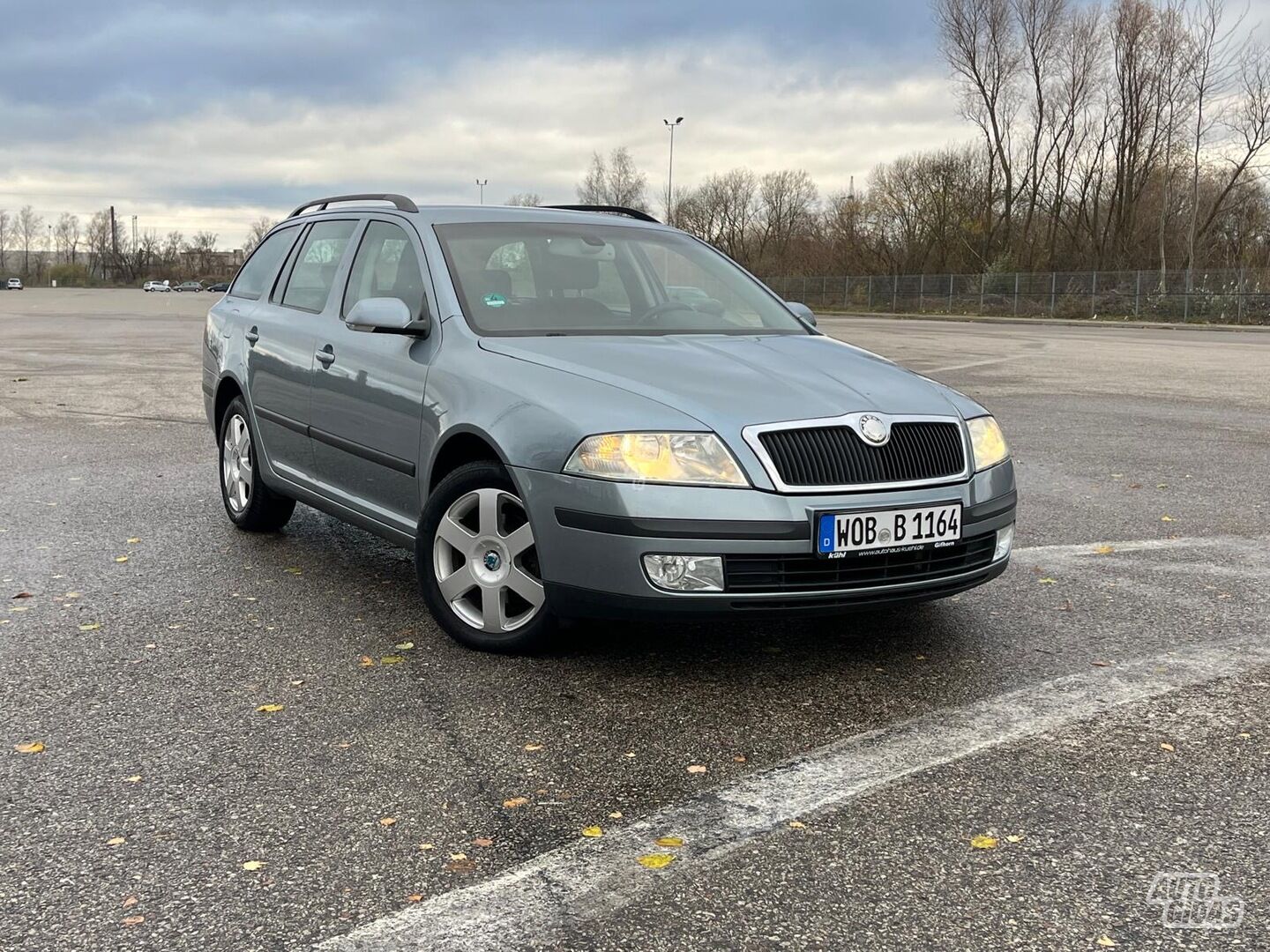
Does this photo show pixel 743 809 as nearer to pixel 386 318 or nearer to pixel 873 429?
pixel 873 429

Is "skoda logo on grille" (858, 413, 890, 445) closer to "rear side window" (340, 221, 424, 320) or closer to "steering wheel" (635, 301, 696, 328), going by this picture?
"steering wheel" (635, 301, 696, 328)

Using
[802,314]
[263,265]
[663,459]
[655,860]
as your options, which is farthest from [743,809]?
[263,265]

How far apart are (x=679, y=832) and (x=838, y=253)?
60247mm

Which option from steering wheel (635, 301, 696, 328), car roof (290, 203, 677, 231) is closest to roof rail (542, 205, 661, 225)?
car roof (290, 203, 677, 231)

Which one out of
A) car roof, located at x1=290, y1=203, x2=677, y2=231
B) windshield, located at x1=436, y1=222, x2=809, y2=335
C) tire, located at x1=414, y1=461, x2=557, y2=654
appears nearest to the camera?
tire, located at x1=414, y1=461, x2=557, y2=654

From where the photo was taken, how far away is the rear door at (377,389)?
4.79 m

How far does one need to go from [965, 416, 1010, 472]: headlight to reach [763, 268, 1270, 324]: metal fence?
4285 cm

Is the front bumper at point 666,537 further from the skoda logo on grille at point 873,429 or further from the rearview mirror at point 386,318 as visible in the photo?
the rearview mirror at point 386,318

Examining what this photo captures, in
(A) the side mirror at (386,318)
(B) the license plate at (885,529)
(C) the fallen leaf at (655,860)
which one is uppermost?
(A) the side mirror at (386,318)

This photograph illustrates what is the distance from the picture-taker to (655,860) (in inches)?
113

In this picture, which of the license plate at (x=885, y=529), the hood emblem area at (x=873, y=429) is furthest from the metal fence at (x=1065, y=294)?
the hood emblem area at (x=873, y=429)

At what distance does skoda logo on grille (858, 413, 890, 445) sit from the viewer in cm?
398

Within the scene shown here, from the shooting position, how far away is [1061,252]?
52.2 metres

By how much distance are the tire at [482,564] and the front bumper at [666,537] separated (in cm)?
17
